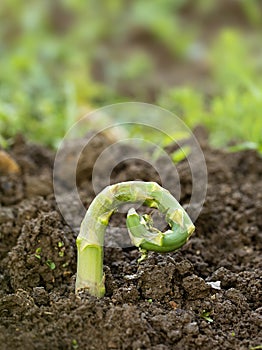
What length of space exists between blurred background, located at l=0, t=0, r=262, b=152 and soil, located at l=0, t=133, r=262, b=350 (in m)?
1.12

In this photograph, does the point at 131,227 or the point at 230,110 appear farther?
the point at 230,110

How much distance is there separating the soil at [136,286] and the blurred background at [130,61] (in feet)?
3.68

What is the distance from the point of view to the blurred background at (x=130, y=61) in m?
4.09

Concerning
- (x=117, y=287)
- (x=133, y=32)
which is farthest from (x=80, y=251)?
(x=133, y=32)

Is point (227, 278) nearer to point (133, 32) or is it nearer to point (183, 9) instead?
point (133, 32)

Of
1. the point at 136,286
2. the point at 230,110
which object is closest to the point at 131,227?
Answer: the point at 136,286

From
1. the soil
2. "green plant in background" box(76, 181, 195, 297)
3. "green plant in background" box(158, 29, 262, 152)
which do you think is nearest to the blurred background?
"green plant in background" box(158, 29, 262, 152)

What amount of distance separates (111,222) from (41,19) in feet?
20.7

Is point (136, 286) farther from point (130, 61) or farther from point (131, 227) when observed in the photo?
point (130, 61)

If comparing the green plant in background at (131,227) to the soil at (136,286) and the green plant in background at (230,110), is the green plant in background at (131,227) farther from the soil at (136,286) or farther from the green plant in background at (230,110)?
the green plant in background at (230,110)

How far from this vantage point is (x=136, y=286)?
1967 millimetres

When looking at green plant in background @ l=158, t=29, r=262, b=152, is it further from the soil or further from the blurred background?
the soil

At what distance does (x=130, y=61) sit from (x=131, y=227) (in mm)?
5764

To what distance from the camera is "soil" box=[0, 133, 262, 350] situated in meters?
1.75
